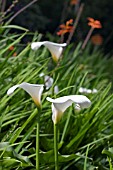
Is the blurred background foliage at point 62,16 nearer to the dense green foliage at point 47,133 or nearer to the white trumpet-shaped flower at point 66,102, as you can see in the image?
the dense green foliage at point 47,133

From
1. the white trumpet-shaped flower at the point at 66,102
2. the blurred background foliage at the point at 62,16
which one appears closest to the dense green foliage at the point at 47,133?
the white trumpet-shaped flower at the point at 66,102

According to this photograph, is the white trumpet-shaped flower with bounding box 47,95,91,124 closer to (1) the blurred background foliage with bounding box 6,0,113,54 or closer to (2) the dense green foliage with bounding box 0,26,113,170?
(2) the dense green foliage with bounding box 0,26,113,170

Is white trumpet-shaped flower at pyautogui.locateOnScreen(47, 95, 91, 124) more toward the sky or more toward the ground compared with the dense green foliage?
more toward the sky

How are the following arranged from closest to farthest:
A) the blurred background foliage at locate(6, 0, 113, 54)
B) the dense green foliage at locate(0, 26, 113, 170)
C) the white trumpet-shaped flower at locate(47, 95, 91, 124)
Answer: the white trumpet-shaped flower at locate(47, 95, 91, 124) → the dense green foliage at locate(0, 26, 113, 170) → the blurred background foliage at locate(6, 0, 113, 54)

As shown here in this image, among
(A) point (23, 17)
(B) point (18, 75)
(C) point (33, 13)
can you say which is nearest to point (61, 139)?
(B) point (18, 75)

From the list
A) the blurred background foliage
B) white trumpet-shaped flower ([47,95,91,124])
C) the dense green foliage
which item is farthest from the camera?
the blurred background foliage

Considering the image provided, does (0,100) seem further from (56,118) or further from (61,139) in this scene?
(56,118)

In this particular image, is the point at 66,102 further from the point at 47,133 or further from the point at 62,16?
the point at 62,16

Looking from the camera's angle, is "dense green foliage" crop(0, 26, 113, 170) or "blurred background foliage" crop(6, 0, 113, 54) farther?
"blurred background foliage" crop(6, 0, 113, 54)

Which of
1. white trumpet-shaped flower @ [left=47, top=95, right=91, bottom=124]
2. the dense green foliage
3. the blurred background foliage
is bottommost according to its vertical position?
the blurred background foliage

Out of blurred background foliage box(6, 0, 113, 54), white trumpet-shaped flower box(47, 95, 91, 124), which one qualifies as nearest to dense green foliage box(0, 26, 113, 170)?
white trumpet-shaped flower box(47, 95, 91, 124)
